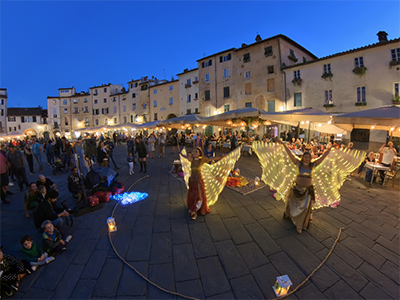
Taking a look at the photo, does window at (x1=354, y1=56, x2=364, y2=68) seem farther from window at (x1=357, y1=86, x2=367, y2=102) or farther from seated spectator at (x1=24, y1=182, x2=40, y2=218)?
seated spectator at (x1=24, y1=182, x2=40, y2=218)

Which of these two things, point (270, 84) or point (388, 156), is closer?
point (388, 156)

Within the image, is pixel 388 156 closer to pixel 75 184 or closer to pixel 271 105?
pixel 75 184

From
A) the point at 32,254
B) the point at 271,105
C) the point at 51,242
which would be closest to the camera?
the point at 32,254

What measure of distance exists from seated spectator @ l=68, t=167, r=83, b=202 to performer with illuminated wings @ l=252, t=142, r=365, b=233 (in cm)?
537

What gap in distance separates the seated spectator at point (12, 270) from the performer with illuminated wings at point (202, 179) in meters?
3.06

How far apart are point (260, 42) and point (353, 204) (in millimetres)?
22126

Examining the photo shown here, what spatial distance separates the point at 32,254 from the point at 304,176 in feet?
17.5

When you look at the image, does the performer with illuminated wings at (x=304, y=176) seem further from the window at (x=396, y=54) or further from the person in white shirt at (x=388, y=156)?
the window at (x=396, y=54)

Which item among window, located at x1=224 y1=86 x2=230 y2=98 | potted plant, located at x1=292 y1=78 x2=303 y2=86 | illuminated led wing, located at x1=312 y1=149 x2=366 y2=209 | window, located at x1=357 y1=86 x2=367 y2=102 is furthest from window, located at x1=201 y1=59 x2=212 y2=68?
illuminated led wing, located at x1=312 y1=149 x2=366 y2=209

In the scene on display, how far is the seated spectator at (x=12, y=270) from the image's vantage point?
2.66 meters

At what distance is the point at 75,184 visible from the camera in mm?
5414

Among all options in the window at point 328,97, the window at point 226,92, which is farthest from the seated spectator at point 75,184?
the window at point 226,92

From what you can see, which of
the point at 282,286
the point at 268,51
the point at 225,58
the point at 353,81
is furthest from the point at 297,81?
the point at 282,286

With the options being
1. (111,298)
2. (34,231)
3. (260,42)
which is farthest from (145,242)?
(260,42)
